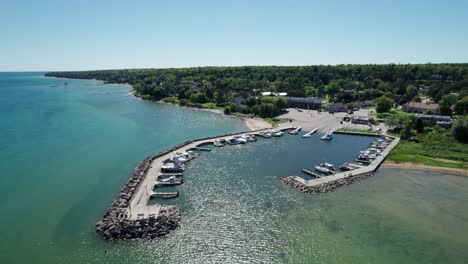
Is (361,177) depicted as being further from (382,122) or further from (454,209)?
(382,122)

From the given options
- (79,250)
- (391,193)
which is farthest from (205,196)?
(391,193)

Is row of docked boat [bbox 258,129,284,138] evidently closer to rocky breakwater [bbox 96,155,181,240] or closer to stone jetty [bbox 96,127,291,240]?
stone jetty [bbox 96,127,291,240]

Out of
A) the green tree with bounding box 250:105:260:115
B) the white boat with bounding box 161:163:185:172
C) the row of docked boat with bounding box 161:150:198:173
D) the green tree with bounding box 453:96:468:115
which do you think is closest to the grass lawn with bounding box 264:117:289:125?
the green tree with bounding box 250:105:260:115

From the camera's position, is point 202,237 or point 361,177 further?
point 361,177

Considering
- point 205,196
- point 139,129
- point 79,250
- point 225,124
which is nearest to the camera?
point 79,250

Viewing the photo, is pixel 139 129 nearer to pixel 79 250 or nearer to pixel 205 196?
pixel 205 196

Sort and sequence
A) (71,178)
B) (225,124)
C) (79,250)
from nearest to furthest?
1. (79,250)
2. (71,178)
3. (225,124)

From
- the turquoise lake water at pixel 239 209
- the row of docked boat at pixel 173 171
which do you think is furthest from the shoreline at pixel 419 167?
the row of docked boat at pixel 173 171

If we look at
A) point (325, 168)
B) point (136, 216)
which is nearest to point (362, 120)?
point (325, 168)
